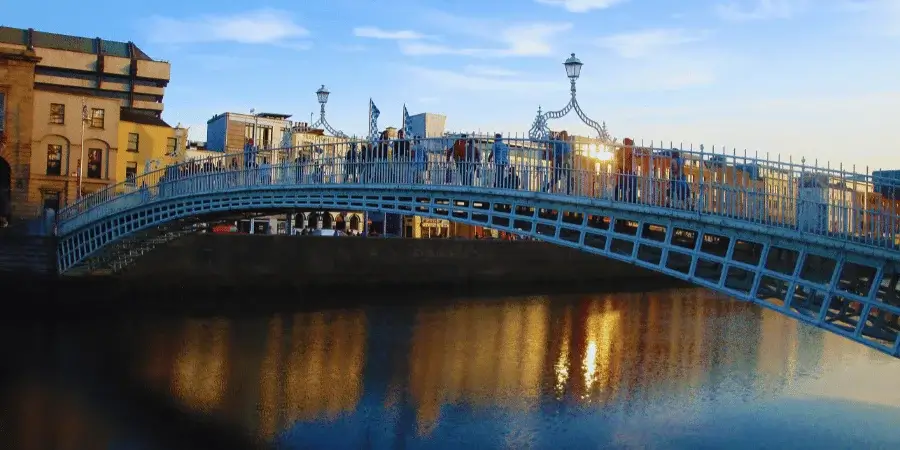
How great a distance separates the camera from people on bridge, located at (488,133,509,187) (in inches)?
500

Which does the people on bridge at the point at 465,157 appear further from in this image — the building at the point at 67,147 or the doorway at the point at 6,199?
the doorway at the point at 6,199

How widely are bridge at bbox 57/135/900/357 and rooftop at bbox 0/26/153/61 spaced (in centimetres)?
3763

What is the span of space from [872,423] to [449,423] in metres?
6.48

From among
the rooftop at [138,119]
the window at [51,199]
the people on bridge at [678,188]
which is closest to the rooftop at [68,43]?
the rooftop at [138,119]

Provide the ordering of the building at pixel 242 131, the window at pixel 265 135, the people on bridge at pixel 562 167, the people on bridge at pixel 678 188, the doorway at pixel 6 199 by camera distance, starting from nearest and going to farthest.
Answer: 1. the people on bridge at pixel 678 188
2. the people on bridge at pixel 562 167
3. the doorway at pixel 6 199
4. the building at pixel 242 131
5. the window at pixel 265 135

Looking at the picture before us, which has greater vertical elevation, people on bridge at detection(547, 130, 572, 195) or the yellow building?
the yellow building

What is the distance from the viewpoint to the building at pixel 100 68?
157 feet

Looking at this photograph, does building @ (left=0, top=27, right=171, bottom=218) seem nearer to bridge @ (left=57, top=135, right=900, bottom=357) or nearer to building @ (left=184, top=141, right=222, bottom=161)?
building @ (left=184, top=141, right=222, bottom=161)

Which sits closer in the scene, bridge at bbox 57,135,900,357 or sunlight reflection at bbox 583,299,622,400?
bridge at bbox 57,135,900,357

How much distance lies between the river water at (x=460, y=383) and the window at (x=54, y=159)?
13210 mm

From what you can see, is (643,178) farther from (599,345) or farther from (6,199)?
(6,199)

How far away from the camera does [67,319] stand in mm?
21344

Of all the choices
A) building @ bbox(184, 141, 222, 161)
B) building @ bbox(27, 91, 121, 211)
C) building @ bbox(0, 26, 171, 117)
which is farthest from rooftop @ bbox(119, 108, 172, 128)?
building @ bbox(0, 26, 171, 117)

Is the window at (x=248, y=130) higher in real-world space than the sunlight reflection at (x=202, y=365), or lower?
higher
